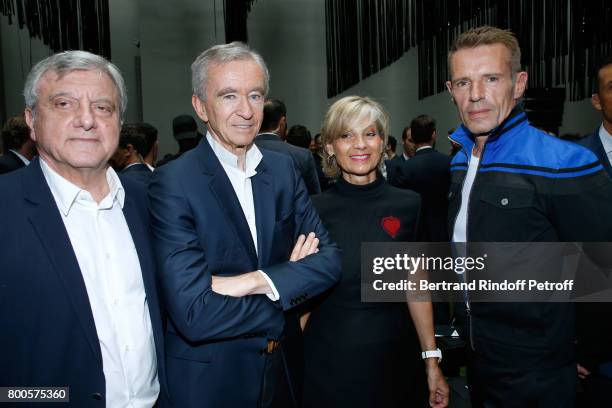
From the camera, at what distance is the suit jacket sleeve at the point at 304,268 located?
1517 mm

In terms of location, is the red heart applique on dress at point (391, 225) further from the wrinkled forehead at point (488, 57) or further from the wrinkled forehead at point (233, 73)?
the wrinkled forehead at point (233, 73)

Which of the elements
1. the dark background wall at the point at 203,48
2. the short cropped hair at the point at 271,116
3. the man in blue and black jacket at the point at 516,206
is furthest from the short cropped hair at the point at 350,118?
the dark background wall at the point at 203,48

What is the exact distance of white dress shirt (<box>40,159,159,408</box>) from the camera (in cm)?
133

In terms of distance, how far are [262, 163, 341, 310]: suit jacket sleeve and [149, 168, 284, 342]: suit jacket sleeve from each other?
0.07m

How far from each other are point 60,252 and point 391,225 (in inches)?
46.6

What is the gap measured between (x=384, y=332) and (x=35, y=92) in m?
1.41

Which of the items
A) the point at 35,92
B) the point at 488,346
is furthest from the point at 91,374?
the point at 488,346

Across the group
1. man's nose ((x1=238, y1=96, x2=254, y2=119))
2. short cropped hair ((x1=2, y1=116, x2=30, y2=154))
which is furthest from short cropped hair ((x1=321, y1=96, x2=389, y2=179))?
short cropped hair ((x1=2, y1=116, x2=30, y2=154))

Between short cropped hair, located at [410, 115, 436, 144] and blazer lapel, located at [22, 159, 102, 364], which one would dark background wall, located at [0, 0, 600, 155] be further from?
blazer lapel, located at [22, 159, 102, 364]

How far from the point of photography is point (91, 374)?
1.28m

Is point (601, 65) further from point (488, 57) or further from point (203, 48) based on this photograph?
point (203, 48)

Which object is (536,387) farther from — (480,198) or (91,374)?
(91,374)

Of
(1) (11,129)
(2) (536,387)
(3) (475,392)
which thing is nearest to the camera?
(2) (536,387)

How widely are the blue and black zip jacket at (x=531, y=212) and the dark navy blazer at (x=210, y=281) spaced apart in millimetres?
632
